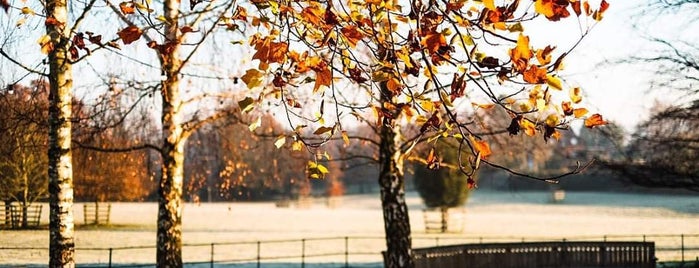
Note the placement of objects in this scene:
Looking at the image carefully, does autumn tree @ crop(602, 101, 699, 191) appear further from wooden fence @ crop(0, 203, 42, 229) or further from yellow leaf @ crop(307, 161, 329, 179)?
yellow leaf @ crop(307, 161, 329, 179)

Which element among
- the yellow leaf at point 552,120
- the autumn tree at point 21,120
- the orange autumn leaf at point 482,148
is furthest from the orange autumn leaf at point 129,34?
Answer: the autumn tree at point 21,120

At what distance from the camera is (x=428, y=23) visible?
11.4 ft

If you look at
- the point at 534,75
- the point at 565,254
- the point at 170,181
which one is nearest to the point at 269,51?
the point at 534,75

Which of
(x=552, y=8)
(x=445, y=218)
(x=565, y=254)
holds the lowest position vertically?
(x=445, y=218)

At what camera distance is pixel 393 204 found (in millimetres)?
11734

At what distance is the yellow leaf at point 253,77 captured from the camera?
3.30 m

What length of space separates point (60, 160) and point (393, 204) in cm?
529

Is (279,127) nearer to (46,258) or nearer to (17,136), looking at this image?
(46,258)

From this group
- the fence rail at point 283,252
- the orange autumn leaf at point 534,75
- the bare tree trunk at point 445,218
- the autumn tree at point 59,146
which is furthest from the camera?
the bare tree trunk at point 445,218

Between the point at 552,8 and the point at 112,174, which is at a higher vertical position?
the point at 552,8

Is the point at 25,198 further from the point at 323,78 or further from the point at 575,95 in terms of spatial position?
the point at 575,95

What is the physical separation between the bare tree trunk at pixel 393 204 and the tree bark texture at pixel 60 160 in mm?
4965

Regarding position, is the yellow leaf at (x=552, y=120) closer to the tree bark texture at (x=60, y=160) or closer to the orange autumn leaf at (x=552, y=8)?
the orange autumn leaf at (x=552, y=8)

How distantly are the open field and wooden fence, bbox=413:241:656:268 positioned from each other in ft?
4.98
